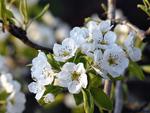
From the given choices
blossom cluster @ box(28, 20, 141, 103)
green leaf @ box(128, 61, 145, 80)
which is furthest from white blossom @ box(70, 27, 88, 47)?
green leaf @ box(128, 61, 145, 80)

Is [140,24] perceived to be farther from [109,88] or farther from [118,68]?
[118,68]

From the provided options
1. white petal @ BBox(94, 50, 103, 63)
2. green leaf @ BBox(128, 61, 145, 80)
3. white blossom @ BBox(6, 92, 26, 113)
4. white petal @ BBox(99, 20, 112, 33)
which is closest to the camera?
white petal @ BBox(94, 50, 103, 63)

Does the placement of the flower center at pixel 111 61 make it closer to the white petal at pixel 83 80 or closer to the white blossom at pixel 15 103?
the white petal at pixel 83 80

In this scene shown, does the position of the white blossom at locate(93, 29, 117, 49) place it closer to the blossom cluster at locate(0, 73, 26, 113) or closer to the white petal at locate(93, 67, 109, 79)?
the white petal at locate(93, 67, 109, 79)

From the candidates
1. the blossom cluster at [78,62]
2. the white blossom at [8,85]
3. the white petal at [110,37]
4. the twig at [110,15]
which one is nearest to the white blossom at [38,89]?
the blossom cluster at [78,62]

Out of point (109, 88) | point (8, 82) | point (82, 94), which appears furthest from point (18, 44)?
point (82, 94)

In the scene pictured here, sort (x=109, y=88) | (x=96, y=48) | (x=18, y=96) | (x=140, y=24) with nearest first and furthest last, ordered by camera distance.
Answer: (x=96, y=48), (x=109, y=88), (x=18, y=96), (x=140, y=24)
